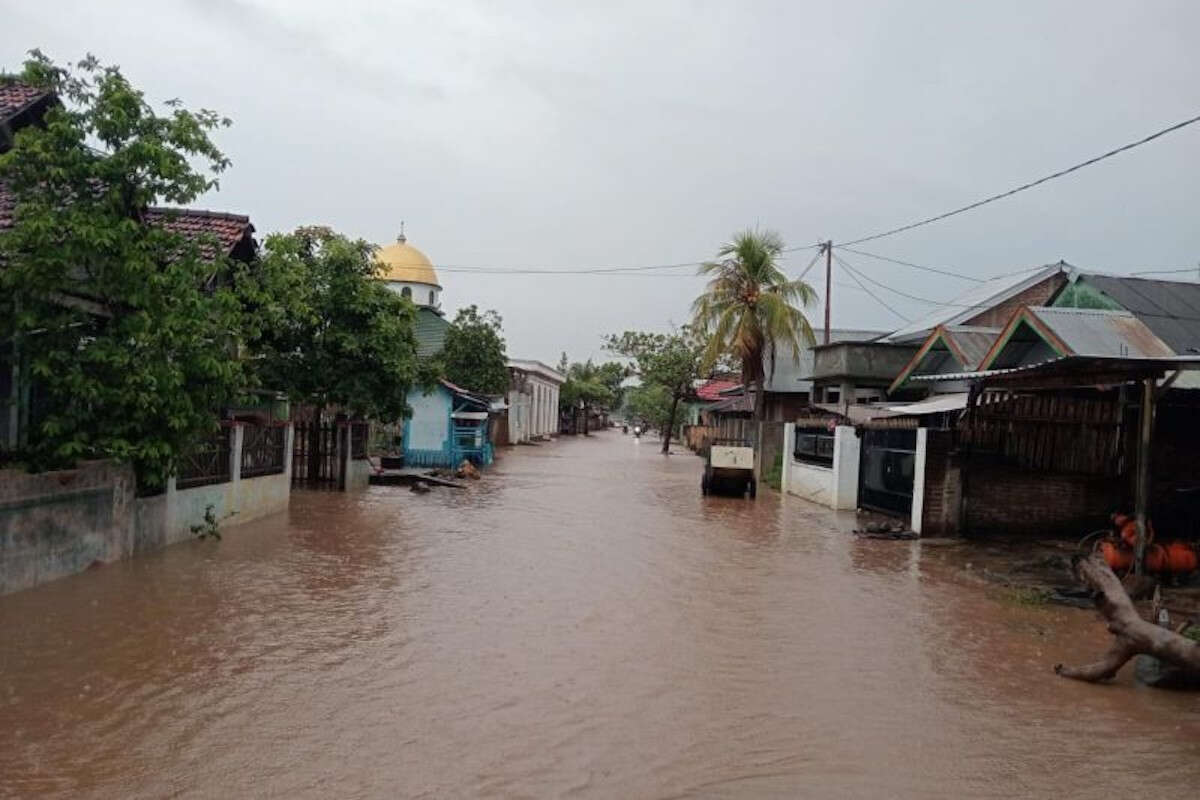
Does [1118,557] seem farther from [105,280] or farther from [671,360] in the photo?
[671,360]

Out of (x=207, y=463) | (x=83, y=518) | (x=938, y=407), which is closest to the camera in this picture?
(x=83, y=518)

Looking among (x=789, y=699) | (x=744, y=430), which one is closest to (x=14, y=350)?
(x=789, y=699)

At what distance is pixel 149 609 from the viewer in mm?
8375

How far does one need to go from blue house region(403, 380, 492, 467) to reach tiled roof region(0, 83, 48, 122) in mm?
19018

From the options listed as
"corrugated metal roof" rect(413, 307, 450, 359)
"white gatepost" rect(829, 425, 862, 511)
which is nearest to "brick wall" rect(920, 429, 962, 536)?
"white gatepost" rect(829, 425, 862, 511)

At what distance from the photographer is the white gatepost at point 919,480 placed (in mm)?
15102

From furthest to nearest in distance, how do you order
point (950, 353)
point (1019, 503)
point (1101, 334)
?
point (950, 353) < point (1019, 503) < point (1101, 334)

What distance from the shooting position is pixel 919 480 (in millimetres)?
15312

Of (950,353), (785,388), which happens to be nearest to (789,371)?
(785,388)

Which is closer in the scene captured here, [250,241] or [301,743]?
[301,743]

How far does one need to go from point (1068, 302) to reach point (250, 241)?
1534cm

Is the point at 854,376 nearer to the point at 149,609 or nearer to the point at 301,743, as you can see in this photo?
the point at 149,609

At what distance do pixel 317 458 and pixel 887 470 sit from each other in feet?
42.4

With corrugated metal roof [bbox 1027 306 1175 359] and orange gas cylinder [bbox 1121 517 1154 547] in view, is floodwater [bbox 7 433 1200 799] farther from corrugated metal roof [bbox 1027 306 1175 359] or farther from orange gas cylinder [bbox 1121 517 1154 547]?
corrugated metal roof [bbox 1027 306 1175 359]
